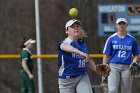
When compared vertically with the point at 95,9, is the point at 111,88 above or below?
below

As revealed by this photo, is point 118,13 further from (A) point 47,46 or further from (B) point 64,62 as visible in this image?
(B) point 64,62

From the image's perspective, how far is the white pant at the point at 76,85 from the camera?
8.20m

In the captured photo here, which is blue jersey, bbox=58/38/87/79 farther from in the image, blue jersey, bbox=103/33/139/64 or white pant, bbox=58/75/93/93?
blue jersey, bbox=103/33/139/64

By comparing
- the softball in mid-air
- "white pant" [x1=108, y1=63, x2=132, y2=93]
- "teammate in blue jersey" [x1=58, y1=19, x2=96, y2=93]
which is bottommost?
"white pant" [x1=108, y1=63, x2=132, y2=93]

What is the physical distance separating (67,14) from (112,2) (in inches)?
45.8

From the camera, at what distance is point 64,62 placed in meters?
8.30

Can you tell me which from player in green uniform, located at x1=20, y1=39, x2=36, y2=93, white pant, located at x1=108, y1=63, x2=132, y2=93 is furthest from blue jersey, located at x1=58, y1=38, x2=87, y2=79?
player in green uniform, located at x1=20, y1=39, x2=36, y2=93

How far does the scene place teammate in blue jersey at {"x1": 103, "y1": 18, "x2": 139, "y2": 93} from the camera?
10383 mm

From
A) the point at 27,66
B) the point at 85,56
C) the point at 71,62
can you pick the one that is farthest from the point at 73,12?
the point at 85,56

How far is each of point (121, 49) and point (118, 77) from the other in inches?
19.9

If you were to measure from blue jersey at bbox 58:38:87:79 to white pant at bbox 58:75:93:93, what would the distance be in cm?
7

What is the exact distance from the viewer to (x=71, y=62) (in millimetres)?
8273

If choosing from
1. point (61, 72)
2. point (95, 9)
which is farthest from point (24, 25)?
point (61, 72)

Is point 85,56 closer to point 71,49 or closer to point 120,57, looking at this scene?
point 71,49
